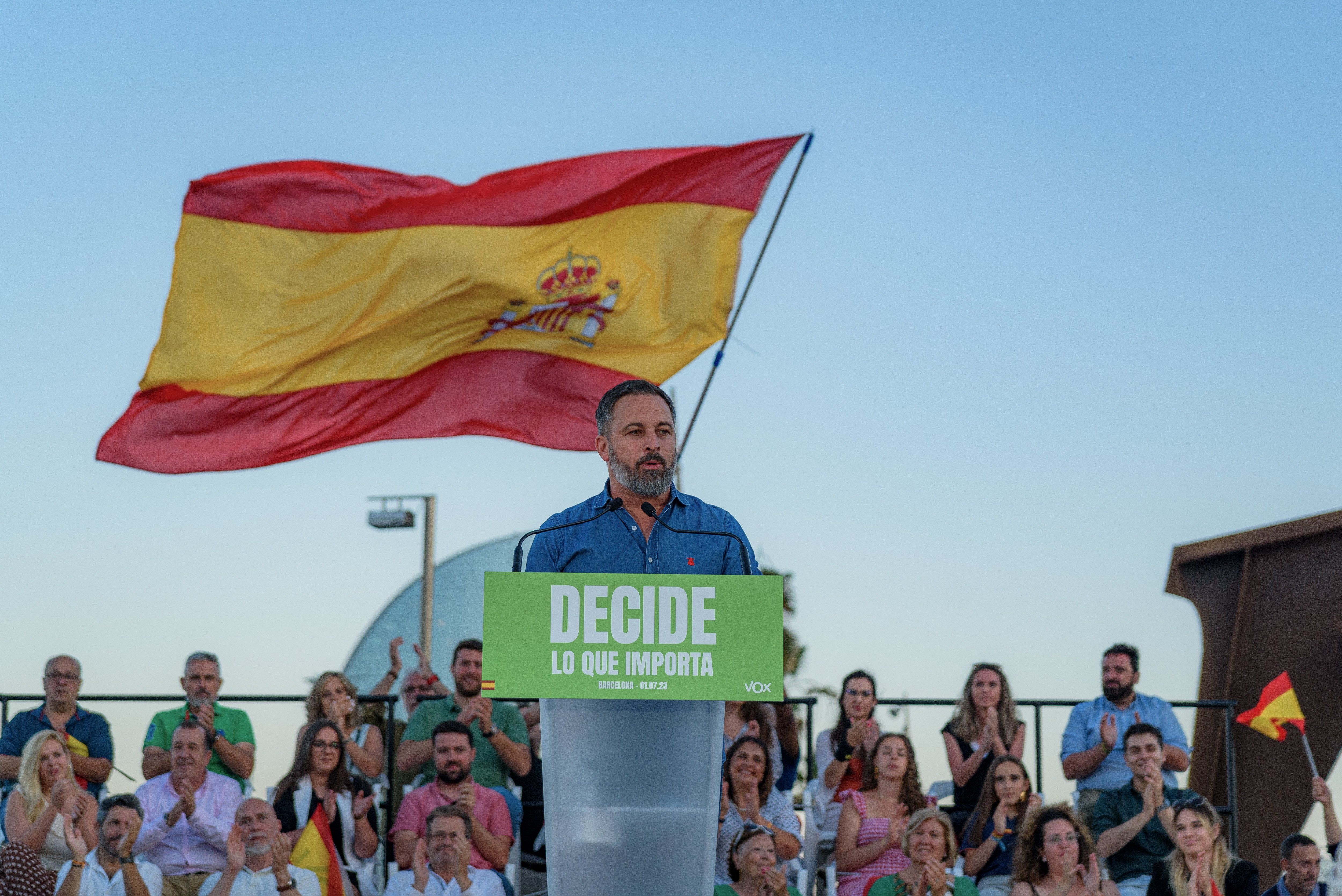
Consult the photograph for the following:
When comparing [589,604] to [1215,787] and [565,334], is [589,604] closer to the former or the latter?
[565,334]

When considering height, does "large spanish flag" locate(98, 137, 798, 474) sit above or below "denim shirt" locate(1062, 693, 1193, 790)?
above

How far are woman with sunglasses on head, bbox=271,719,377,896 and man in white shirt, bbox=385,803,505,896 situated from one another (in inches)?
16.4

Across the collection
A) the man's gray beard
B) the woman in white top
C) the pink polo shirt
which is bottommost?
the pink polo shirt

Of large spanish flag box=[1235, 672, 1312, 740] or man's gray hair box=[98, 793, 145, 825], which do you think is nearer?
man's gray hair box=[98, 793, 145, 825]

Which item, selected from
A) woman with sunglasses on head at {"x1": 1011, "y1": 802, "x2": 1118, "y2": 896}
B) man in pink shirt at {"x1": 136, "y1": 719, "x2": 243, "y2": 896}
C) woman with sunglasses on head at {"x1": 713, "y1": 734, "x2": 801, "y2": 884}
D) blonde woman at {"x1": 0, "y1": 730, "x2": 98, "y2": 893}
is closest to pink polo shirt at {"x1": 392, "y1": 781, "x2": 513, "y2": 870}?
man in pink shirt at {"x1": 136, "y1": 719, "x2": 243, "y2": 896}

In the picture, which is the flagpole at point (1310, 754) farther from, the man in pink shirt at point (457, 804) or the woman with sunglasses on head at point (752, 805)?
the man in pink shirt at point (457, 804)

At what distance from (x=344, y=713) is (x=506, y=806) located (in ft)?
3.72

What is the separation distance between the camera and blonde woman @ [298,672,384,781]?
309 inches

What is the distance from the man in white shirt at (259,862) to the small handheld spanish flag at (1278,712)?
5574 millimetres

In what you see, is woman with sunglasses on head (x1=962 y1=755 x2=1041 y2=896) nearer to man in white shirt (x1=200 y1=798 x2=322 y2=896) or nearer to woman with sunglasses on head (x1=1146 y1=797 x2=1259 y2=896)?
woman with sunglasses on head (x1=1146 y1=797 x2=1259 y2=896)

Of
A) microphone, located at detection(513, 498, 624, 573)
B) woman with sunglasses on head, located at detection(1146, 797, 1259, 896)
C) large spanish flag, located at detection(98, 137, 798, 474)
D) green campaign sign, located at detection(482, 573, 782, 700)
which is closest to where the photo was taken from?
green campaign sign, located at detection(482, 573, 782, 700)

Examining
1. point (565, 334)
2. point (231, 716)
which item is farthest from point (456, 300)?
point (231, 716)

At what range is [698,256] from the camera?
9.80 meters

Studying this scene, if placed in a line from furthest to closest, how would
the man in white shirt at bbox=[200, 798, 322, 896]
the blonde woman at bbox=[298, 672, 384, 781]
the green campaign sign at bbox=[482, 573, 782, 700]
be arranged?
the blonde woman at bbox=[298, 672, 384, 781] < the man in white shirt at bbox=[200, 798, 322, 896] < the green campaign sign at bbox=[482, 573, 782, 700]
